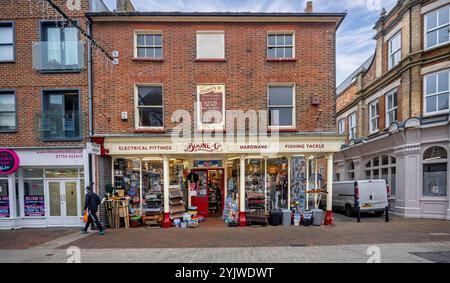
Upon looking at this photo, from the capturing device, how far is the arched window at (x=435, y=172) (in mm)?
10758

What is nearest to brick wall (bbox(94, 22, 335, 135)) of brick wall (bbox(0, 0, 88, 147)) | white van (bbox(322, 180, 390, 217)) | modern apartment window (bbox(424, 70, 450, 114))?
brick wall (bbox(0, 0, 88, 147))

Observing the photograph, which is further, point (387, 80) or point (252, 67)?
point (387, 80)

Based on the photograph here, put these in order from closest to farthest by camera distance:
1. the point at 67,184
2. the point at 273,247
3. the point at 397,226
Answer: the point at 273,247 → the point at 397,226 → the point at 67,184

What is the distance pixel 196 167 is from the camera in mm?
10867

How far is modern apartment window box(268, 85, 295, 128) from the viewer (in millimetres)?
9703

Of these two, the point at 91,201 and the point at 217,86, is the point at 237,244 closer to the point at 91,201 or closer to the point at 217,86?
the point at 91,201

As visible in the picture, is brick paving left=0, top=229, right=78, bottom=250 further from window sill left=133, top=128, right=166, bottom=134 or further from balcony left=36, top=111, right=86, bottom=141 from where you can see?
window sill left=133, top=128, right=166, bottom=134

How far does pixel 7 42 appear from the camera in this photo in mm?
9695

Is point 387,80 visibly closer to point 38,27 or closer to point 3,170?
point 38,27

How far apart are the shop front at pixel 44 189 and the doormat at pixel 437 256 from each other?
1158 cm

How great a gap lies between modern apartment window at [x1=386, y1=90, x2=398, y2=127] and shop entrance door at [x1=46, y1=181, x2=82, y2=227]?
54.8 feet

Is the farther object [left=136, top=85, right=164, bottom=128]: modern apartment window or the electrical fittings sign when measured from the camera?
[left=136, top=85, right=164, bottom=128]: modern apartment window

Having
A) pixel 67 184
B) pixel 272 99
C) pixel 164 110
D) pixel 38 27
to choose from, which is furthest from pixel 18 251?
pixel 272 99

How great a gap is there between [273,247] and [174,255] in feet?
9.08
